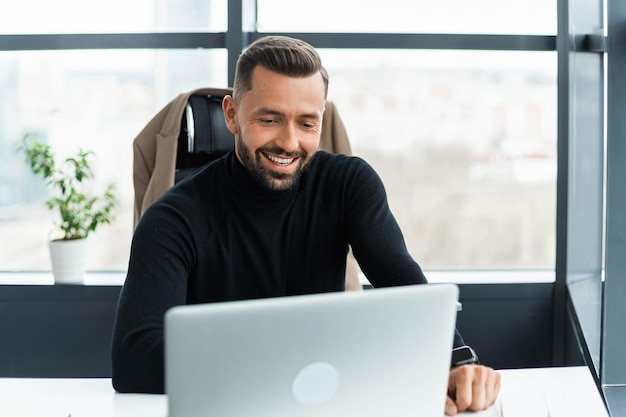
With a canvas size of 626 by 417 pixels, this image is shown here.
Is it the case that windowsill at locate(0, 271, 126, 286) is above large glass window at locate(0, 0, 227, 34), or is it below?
below

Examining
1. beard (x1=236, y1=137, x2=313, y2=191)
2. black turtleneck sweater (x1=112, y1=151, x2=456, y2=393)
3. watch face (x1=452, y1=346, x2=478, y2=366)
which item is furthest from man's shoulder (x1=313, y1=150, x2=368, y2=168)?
watch face (x1=452, y1=346, x2=478, y2=366)

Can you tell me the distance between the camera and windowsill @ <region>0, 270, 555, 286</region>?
3109 mm

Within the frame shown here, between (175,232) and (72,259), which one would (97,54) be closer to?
(72,259)

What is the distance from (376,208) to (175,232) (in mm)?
490

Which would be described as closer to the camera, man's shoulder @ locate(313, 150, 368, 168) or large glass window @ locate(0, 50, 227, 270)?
man's shoulder @ locate(313, 150, 368, 168)

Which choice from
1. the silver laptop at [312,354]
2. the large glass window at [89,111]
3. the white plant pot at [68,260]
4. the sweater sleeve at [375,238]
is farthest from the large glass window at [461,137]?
the silver laptop at [312,354]

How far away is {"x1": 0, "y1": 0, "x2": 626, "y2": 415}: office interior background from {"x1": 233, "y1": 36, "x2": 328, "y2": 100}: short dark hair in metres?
1.28

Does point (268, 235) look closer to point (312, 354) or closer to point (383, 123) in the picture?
point (312, 354)

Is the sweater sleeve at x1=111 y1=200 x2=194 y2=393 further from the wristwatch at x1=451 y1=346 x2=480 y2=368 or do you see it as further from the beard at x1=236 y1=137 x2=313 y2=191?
the wristwatch at x1=451 y1=346 x2=480 y2=368

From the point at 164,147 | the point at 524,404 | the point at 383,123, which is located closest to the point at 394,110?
the point at 383,123

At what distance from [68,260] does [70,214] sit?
0.62ft

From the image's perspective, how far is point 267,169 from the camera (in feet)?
5.62

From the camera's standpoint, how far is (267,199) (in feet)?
5.81

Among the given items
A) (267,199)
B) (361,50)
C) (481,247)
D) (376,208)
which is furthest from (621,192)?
(361,50)
